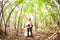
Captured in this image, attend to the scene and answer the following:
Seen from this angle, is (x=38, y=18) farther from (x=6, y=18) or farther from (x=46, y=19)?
(x=6, y=18)

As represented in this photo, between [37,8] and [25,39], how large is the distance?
856 mm

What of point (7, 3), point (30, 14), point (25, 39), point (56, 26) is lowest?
point (25, 39)

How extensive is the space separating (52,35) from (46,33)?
161 millimetres

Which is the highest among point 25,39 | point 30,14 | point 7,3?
point 7,3

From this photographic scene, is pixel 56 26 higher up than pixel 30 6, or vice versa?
pixel 30 6

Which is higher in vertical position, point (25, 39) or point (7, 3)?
point (7, 3)

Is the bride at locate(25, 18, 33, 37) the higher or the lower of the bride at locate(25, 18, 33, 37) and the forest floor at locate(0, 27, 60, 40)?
the higher

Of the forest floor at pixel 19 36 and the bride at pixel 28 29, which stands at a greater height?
the bride at pixel 28 29

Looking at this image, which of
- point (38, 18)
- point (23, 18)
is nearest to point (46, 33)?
point (38, 18)

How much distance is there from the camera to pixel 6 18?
4.35 metres

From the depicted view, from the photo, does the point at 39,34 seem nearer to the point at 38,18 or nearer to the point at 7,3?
the point at 38,18

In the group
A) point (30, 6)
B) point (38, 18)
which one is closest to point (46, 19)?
point (38, 18)

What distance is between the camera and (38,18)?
4.38 meters

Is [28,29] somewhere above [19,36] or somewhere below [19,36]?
above
